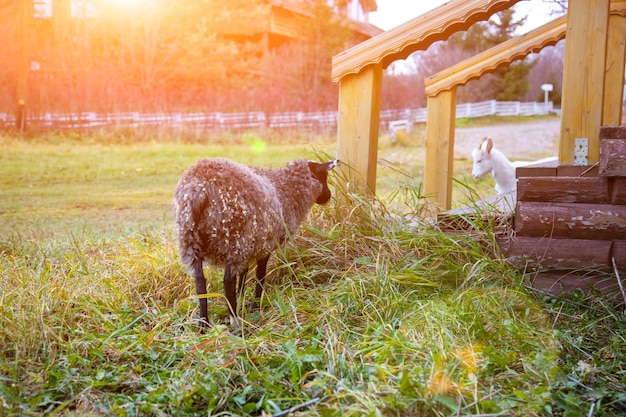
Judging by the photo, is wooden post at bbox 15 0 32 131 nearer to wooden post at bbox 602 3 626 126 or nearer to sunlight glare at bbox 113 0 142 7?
sunlight glare at bbox 113 0 142 7

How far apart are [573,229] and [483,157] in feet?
10.8

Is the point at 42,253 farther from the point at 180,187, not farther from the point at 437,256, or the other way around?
the point at 437,256

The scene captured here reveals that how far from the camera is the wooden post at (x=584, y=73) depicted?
12.7ft

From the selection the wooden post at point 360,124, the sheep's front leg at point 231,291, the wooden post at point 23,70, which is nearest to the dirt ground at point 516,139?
the wooden post at point 360,124

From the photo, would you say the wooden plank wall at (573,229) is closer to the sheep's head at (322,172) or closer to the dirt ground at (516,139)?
the sheep's head at (322,172)

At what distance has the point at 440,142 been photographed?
618 centimetres

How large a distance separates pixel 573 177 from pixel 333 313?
68.1 inches

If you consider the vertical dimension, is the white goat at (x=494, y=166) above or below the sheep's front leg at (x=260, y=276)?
above

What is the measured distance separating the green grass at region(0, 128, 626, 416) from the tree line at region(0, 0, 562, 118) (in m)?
2.55

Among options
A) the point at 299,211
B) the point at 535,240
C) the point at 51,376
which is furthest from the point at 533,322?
the point at 51,376

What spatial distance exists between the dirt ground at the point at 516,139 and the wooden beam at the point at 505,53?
599cm

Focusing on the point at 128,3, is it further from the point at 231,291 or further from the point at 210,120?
the point at 231,291

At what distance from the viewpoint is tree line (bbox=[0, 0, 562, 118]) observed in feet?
21.8

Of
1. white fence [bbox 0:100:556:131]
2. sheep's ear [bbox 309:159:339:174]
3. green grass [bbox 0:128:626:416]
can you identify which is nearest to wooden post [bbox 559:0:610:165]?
green grass [bbox 0:128:626:416]
